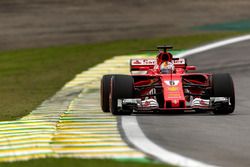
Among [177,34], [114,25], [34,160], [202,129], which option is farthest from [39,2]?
[34,160]

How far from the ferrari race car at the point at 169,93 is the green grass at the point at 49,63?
15.5ft

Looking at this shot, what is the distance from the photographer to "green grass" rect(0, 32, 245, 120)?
2588 cm

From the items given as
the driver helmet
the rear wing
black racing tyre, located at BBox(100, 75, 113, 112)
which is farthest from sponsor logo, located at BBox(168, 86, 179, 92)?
the rear wing

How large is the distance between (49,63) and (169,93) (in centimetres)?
1722

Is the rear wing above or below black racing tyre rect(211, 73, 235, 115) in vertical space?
above

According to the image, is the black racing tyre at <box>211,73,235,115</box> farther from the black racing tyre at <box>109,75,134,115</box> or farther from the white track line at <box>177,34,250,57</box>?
the white track line at <box>177,34,250,57</box>

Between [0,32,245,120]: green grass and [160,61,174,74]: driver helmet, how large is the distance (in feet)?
14.8

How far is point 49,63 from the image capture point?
33969mm

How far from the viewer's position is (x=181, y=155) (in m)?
10.9

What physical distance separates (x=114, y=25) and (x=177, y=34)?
361 centimetres

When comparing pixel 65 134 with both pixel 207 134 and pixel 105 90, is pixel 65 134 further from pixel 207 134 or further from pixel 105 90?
pixel 105 90

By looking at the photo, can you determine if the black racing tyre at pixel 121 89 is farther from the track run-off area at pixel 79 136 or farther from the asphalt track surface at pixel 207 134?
the asphalt track surface at pixel 207 134

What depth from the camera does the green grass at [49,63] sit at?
25875mm

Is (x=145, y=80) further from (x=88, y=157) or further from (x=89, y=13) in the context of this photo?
(x=89, y=13)
